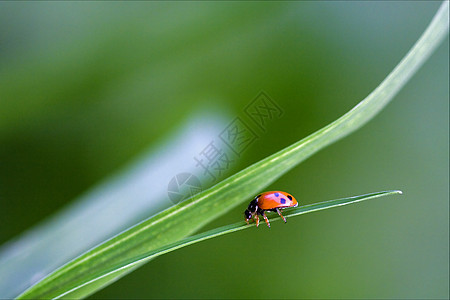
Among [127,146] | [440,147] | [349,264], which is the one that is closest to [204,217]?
[127,146]

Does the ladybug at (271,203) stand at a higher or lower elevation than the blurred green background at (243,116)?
lower

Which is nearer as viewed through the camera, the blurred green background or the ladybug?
the ladybug

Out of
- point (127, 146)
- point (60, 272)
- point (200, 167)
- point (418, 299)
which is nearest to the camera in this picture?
point (60, 272)

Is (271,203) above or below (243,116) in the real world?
below

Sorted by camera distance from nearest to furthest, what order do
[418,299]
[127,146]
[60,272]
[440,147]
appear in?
1. [60,272]
2. [127,146]
3. [418,299]
4. [440,147]

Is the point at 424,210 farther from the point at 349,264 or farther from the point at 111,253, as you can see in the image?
the point at 111,253

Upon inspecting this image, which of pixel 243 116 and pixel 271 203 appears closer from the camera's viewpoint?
pixel 271 203

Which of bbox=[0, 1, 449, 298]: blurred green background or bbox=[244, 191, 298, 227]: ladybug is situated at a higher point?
bbox=[0, 1, 449, 298]: blurred green background

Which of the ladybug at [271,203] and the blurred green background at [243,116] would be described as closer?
the ladybug at [271,203]
